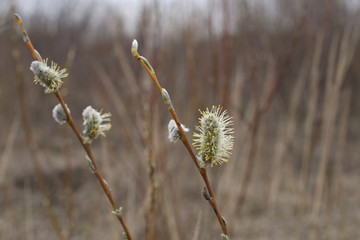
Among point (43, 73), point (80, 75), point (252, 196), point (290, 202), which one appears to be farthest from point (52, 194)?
point (80, 75)

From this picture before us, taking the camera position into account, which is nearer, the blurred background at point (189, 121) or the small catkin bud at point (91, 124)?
A: the small catkin bud at point (91, 124)

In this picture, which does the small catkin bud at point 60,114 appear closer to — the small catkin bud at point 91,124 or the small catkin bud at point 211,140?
the small catkin bud at point 91,124

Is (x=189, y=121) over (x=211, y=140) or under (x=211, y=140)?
over

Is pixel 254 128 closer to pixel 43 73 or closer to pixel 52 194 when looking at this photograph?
pixel 43 73

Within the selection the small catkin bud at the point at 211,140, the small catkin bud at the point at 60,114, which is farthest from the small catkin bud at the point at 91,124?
the small catkin bud at the point at 211,140

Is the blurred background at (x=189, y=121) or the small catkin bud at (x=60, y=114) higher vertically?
the blurred background at (x=189, y=121)

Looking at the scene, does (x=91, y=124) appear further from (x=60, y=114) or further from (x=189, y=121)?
(x=189, y=121)

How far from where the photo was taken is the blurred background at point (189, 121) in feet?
4.17

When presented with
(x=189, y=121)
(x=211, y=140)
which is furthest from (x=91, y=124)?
(x=189, y=121)

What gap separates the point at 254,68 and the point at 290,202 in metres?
2.75

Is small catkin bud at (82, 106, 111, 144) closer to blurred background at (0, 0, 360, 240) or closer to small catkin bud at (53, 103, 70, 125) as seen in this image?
small catkin bud at (53, 103, 70, 125)

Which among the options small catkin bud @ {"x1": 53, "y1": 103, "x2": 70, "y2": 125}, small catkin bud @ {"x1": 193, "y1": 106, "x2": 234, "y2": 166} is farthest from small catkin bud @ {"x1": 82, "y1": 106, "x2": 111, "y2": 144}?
small catkin bud @ {"x1": 193, "y1": 106, "x2": 234, "y2": 166}

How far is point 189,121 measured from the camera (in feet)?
5.21

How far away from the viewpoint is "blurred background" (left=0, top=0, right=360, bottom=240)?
1.27 m
